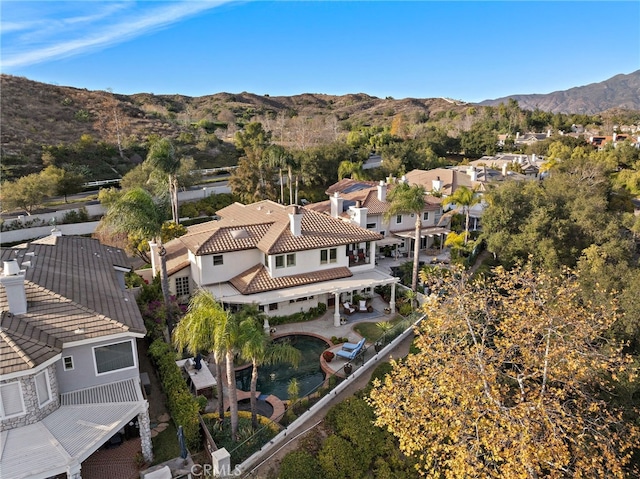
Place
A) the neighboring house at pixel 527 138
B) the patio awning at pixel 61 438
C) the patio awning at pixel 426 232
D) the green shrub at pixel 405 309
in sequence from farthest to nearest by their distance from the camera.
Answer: the neighboring house at pixel 527 138, the patio awning at pixel 426 232, the green shrub at pixel 405 309, the patio awning at pixel 61 438

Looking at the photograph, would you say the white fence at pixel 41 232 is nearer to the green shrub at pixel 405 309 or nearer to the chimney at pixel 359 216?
the chimney at pixel 359 216

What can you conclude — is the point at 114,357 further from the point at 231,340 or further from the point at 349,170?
the point at 349,170

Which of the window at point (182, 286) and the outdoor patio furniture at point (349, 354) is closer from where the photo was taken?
the outdoor patio furniture at point (349, 354)

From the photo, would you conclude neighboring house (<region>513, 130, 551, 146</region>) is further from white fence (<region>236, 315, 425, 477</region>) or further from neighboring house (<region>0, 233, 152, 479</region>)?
neighboring house (<region>0, 233, 152, 479</region>)

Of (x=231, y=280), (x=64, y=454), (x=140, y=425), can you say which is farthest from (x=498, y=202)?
(x=64, y=454)

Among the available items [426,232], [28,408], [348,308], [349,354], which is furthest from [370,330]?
[28,408]

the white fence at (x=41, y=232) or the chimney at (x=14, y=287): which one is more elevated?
the chimney at (x=14, y=287)

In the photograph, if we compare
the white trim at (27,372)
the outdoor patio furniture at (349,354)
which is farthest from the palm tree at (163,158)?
the white trim at (27,372)
